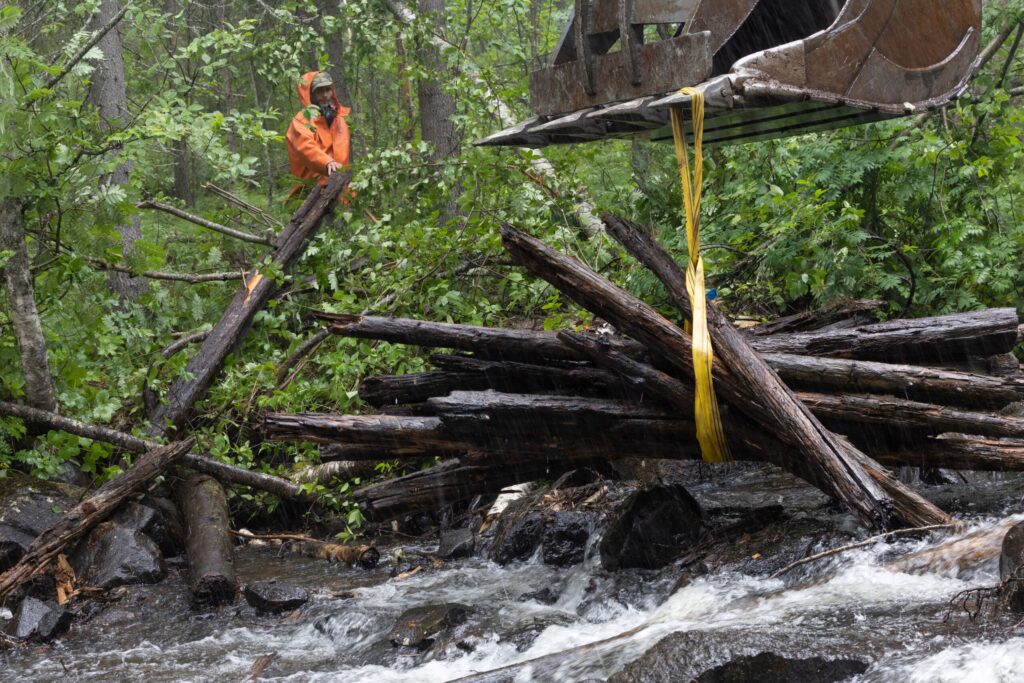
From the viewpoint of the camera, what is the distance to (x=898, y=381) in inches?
208

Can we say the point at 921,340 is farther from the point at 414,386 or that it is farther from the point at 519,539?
the point at 414,386

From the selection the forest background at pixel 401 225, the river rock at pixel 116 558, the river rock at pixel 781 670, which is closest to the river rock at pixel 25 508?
the forest background at pixel 401 225

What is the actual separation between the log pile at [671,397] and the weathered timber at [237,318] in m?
2.53

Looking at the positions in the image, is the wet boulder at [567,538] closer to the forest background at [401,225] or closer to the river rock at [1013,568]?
the forest background at [401,225]

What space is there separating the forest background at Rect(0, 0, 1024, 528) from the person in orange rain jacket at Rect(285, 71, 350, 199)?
903 millimetres

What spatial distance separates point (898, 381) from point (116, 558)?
16.5 ft

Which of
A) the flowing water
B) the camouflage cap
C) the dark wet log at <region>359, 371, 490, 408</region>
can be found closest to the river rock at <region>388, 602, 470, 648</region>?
the flowing water

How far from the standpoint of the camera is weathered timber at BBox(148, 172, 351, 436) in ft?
27.4

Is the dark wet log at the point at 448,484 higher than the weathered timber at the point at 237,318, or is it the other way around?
the weathered timber at the point at 237,318

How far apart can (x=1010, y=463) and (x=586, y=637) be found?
2338mm

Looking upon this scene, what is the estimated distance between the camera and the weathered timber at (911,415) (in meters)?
5.11

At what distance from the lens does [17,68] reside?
6.73m

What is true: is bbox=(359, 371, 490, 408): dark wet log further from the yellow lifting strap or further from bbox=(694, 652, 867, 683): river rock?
bbox=(694, 652, 867, 683): river rock

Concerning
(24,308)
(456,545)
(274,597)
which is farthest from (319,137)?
(274,597)
